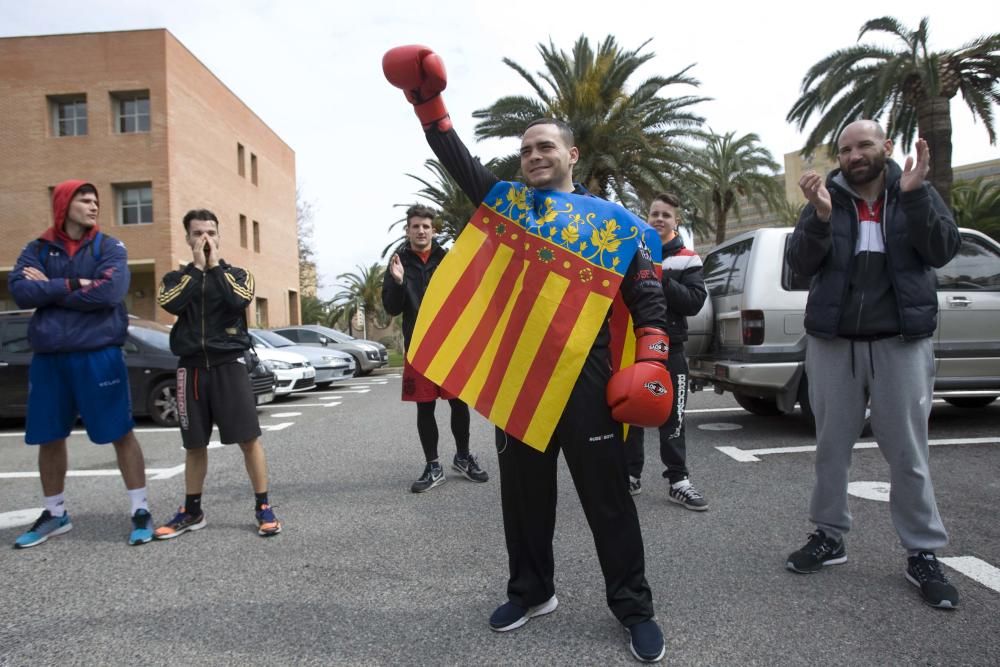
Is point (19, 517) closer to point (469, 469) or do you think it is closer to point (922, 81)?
point (469, 469)

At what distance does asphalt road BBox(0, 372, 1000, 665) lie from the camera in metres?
2.36

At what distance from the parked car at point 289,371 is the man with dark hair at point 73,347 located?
6.98m

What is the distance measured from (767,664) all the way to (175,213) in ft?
87.3

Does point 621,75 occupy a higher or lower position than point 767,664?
higher

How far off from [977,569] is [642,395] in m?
1.94

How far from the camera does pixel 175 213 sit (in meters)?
24.7

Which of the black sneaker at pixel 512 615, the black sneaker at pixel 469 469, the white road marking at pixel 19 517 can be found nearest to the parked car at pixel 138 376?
the white road marking at pixel 19 517

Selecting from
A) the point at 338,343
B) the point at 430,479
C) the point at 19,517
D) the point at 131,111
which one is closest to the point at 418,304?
the point at 430,479

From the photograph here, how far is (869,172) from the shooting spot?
2875 millimetres

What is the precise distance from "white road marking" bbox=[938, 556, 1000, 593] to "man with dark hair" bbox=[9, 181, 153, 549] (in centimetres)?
409

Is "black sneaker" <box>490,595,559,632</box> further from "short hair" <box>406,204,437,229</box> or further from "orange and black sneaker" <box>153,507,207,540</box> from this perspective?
"short hair" <box>406,204,437,229</box>

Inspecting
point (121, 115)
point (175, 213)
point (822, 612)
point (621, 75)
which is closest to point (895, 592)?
point (822, 612)

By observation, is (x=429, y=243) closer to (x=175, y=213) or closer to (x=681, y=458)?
(x=681, y=458)

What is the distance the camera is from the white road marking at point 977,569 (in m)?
2.77
